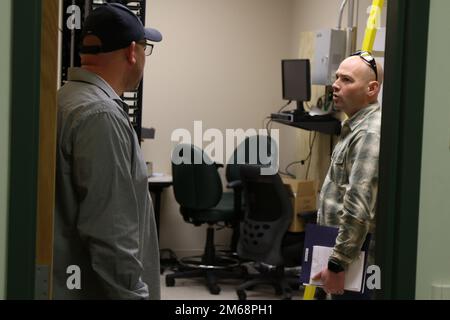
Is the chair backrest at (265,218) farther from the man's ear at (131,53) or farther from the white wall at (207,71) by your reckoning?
the man's ear at (131,53)

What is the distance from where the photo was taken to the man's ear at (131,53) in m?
1.93

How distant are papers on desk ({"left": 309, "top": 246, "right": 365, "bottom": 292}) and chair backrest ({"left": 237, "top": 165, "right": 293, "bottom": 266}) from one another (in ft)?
6.59

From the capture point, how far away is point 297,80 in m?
4.94

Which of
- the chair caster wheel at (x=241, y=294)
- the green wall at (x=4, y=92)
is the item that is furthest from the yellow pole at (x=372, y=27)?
the green wall at (x=4, y=92)

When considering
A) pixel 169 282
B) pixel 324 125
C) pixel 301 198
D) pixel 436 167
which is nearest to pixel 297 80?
pixel 324 125

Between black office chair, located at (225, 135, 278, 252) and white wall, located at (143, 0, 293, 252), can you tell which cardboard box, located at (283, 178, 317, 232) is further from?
white wall, located at (143, 0, 293, 252)

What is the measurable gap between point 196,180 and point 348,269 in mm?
2652

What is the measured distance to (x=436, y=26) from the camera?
1.53 meters

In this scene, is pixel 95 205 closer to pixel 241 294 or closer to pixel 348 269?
pixel 348 269

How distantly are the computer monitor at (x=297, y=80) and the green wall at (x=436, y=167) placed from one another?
3.14 m

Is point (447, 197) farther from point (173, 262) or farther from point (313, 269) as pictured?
point (173, 262)

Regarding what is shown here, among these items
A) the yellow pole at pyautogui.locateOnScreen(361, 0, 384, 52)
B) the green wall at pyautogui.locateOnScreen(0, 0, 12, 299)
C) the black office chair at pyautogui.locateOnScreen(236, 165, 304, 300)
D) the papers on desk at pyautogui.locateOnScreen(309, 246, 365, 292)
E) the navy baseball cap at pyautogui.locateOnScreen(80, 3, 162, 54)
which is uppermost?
the yellow pole at pyautogui.locateOnScreen(361, 0, 384, 52)

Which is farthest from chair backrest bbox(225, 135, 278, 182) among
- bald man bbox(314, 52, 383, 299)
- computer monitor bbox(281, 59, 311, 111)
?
bald man bbox(314, 52, 383, 299)

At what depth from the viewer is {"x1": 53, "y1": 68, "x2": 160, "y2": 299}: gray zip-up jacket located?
1673 mm
